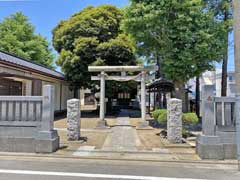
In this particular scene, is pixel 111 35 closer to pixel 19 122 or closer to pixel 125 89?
pixel 125 89

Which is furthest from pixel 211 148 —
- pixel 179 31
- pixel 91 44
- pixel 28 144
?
pixel 91 44

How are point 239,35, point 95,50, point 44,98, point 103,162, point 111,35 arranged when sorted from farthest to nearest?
point 111,35
point 95,50
point 44,98
point 103,162
point 239,35

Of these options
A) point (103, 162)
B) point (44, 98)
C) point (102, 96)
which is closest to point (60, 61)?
point (102, 96)

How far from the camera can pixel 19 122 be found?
9055mm

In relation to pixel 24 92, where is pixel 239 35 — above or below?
above

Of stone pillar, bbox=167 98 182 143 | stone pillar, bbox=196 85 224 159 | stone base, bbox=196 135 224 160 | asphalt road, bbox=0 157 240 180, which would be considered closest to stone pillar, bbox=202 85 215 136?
stone pillar, bbox=196 85 224 159

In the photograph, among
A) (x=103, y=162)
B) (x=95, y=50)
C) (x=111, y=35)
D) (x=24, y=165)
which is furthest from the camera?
(x=111, y=35)

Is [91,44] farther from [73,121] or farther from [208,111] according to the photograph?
[208,111]

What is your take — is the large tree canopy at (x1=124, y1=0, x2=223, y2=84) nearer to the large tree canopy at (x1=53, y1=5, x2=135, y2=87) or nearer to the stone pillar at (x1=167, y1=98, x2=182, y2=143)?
the stone pillar at (x1=167, y1=98, x2=182, y2=143)

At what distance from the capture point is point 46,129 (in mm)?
8922

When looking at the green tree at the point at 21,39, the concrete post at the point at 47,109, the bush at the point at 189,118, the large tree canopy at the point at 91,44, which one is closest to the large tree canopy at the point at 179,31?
the bush at the point at 189,118

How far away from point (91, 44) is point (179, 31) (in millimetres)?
9502

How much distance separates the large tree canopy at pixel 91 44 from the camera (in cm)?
2280

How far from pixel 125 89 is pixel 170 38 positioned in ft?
29.6
